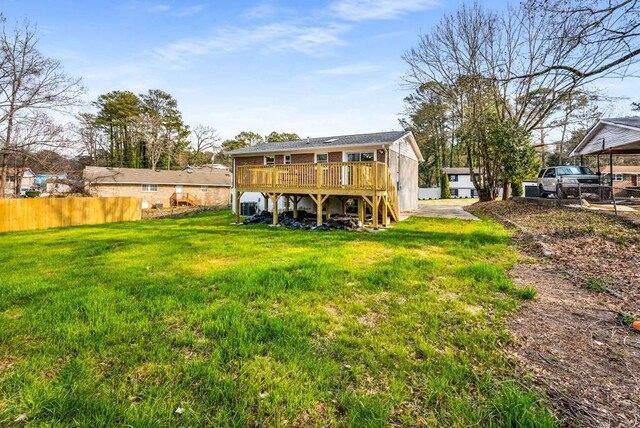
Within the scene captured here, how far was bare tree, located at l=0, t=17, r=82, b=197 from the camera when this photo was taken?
15438 mm

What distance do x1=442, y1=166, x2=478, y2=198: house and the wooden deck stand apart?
111 ft

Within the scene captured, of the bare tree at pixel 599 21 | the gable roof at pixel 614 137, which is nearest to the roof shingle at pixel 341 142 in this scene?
the bare tree at pixel 599 21

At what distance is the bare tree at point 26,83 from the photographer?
15.4 meters

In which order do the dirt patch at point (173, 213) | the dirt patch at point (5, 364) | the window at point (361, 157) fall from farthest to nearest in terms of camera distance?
the dirt patch at point (173, 213), the window at point (361, 157), the dirt patch at point (5, 364)

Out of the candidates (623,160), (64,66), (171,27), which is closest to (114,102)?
(64,66)

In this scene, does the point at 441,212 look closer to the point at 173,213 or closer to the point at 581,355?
the point at 581,355

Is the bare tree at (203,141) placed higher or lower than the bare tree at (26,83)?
higher

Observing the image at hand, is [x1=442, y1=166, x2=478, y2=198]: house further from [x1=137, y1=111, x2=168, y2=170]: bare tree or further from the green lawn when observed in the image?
the green lawn

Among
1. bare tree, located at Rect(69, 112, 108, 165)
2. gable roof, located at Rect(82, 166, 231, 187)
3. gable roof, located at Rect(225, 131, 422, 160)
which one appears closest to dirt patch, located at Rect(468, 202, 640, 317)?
gable roof, located at Rect(225, 131, 422, 160)

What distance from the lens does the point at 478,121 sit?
1959 cm

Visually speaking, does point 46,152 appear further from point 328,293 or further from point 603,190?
point 603,190

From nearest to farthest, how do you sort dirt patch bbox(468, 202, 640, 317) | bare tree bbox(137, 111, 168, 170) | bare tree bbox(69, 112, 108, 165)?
dirt patch bbox(468, 202, 640, 317)
bare tree bbox(69, 112, 108, 165)
bare tree bbox(137, 111, 168, 170)

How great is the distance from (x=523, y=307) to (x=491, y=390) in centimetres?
205

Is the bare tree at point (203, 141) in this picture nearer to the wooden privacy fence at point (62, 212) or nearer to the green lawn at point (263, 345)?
the wooden privacy fence at point (62, 212)
